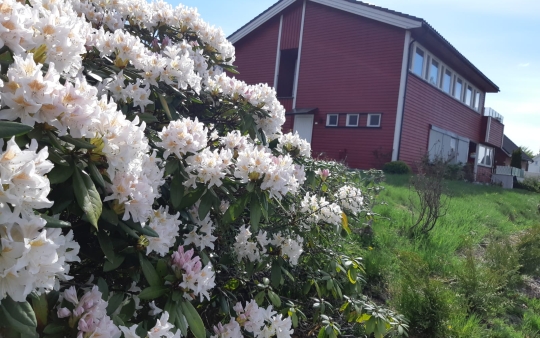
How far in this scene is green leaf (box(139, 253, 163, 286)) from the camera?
145 centimetres

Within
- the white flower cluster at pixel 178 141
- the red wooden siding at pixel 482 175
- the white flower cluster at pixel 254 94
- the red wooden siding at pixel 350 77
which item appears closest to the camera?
the white flower cluster at pixel 178 141

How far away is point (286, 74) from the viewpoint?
18.1m

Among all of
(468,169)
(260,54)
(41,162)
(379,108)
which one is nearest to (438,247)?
(41,162)

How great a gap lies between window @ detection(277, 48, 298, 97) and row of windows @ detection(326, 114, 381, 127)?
2717 mm

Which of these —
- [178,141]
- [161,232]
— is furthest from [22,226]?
Result: [178,141]

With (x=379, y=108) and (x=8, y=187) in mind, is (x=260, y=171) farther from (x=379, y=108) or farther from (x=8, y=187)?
(x=379, y=108)

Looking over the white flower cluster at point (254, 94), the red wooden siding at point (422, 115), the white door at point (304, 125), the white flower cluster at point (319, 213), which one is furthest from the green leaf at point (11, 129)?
the white door at point (304, 125)

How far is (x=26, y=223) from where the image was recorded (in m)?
0.88

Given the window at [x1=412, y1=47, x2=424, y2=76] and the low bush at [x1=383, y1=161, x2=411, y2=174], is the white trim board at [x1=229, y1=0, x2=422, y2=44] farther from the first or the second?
the low bush at [x1=383, y1=161, x2=411, y2=174]

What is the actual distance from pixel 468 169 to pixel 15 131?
2062 cm

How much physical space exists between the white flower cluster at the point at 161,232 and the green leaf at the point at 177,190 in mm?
81

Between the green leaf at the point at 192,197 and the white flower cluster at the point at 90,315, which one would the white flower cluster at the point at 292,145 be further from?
the white flower cluster at the point at 90,315

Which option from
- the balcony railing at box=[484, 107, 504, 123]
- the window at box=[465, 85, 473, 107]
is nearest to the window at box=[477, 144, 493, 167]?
the balcony railing at box=[484, 107, 504, 123]

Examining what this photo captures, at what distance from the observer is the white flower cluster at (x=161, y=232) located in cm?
148
